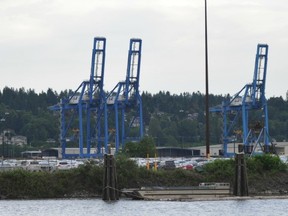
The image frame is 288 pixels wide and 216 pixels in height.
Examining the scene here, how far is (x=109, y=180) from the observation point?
90.8m

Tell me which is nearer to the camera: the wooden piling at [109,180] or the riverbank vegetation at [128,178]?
the wooden piling at [109,180]

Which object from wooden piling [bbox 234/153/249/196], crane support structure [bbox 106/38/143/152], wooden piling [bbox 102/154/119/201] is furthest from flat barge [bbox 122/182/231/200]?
crane support structure [bbox 106/38/143/152]

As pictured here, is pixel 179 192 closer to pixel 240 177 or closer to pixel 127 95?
pixel 240 177

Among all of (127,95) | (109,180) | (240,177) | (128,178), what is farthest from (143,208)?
(127,95)

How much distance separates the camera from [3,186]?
9831 centimetres

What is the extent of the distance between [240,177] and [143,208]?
36.3 ft

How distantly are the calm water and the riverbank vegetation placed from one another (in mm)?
4849

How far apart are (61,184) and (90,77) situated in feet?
244

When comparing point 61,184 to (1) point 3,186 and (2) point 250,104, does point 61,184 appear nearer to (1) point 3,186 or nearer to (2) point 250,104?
(1) point 3,186

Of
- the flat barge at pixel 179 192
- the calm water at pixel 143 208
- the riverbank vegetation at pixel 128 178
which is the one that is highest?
the riverbank vegetation at pixel 128 178

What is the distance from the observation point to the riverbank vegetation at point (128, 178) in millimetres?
98438

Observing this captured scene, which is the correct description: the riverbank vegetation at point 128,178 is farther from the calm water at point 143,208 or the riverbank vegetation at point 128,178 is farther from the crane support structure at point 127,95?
the crane support structure at point 127,95

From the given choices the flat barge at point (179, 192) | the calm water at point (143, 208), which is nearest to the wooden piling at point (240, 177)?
the flat barge at point (179, 192)

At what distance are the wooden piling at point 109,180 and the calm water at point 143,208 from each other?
79 cm
